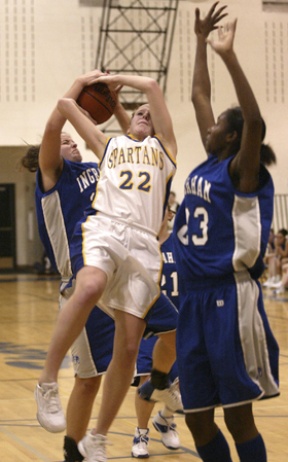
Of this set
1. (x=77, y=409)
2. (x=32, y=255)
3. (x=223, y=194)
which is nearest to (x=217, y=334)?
(x=223, y=194)

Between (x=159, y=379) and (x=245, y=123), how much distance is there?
72.6 inches

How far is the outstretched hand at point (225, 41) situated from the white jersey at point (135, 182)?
0.74m

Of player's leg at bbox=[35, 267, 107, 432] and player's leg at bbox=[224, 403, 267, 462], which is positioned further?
player's leg at bbox=[35, 267, 107, 432]

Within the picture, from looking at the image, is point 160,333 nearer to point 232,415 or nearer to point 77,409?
point 77,409

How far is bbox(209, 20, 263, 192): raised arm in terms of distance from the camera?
3.42 m

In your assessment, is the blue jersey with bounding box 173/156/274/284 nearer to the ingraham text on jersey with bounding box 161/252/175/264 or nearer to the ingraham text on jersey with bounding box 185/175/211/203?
the ingraham text on jersey with bounding box 185/175/211/203

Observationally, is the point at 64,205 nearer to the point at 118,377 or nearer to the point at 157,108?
the point at 157,108

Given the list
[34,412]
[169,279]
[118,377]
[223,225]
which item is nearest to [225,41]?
[223,225]

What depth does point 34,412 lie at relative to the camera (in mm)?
5984

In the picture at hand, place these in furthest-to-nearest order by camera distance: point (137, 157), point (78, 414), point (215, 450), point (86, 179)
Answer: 1. point (86, 179)
2. point (78, 414)
3. point (137, 157)
4. point (215, 450)

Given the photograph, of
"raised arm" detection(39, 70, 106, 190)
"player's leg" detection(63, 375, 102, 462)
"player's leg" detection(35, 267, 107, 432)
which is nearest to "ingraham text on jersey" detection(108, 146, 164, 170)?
"raised arm" detection(39, 70, 106, 190)

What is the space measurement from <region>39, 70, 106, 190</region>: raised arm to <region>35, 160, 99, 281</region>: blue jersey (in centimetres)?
4

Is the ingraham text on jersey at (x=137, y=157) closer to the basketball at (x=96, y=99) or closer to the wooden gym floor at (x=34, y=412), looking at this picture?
the basketball at (x=96, y=99)

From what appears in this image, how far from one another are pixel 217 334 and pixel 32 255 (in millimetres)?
18413
